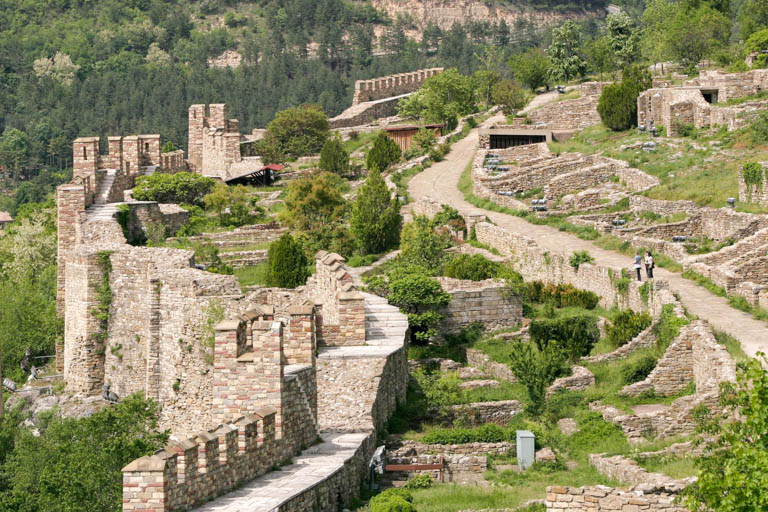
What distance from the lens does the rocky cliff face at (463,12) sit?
6191 inches

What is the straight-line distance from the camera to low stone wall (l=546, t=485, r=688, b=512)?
19.3 m

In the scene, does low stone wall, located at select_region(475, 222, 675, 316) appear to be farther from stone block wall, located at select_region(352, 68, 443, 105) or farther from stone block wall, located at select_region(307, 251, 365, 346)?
stone block wall, located at select_region(352, 68, 443, 105)

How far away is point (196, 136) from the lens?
60.8 metres

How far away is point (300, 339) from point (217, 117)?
1520 inches

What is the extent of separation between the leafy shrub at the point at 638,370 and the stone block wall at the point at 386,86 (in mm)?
45644

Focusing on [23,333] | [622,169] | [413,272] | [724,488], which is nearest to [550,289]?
[413,272]

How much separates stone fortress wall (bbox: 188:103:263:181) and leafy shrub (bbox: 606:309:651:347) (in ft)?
82.2

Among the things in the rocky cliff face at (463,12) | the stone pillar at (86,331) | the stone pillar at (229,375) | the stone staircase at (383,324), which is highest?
the rocky cliff face at (463,12)

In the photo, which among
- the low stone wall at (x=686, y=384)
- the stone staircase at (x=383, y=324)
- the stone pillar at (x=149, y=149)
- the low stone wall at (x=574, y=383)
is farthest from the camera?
the stone pillar at (x=149, y=149)

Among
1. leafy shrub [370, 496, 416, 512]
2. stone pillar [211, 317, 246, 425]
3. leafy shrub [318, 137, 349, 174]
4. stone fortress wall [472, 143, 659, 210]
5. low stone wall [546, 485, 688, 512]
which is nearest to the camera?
low stone wall [546, 485, 688, 512]

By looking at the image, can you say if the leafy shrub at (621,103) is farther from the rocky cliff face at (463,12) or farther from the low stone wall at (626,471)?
the rocky cliff face at (463,12)

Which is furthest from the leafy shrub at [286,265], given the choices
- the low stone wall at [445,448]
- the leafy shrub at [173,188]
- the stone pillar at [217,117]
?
the stone pillar at [217,117]

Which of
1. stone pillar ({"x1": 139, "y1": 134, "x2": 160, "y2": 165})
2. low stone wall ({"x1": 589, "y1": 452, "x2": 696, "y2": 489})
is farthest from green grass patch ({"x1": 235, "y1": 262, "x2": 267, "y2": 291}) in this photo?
low stone wall ({"x1": 589, "y1": 452, "x2": 696, "y2": 489})

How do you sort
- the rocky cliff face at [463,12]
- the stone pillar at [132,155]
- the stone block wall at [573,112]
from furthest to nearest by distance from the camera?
the rocky cliff face at [463,12]
the stone block wall at [573,112]
the stone pillar at [132,155]
